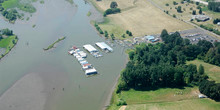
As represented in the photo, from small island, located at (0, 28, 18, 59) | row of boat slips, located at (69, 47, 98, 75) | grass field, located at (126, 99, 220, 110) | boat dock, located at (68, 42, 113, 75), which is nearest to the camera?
grass field, located at (126, 99, 220, 110)

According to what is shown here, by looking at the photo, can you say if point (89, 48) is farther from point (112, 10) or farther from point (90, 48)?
point (112, 10)

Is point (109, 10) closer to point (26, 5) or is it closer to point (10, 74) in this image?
point (26, 5)

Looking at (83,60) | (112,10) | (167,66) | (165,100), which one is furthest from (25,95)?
(112,10)

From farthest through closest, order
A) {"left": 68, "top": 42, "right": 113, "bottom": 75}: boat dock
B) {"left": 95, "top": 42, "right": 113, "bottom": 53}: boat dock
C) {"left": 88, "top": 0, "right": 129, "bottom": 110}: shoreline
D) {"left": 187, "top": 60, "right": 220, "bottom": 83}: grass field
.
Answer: {"left": 95, "top": 42, "right": 113, "bottom": 53}: boat dock → {"left": 68, "top": 42, "right": 113, "bottom": 75}: boat dock → {"left": 187, "top": 60, "right": 220, "bottom": 83}: grass field → {"left": 88, "top": 0, "right": 129, "bottom": 110}: shoreline

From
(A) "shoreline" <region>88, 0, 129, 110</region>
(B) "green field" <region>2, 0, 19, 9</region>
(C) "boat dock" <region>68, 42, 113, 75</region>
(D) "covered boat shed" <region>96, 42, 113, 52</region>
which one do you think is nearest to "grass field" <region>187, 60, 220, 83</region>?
(A) "shoreline" <region>88, 0, 129, 110</region>

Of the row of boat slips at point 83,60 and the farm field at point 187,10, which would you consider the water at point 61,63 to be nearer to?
the row of boat slips at point 83,60

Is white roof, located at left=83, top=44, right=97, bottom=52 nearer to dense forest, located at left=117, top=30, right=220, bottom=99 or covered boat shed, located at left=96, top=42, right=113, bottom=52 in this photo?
covered boat shed, located at left=96, top=42, right=113, bottom=52
